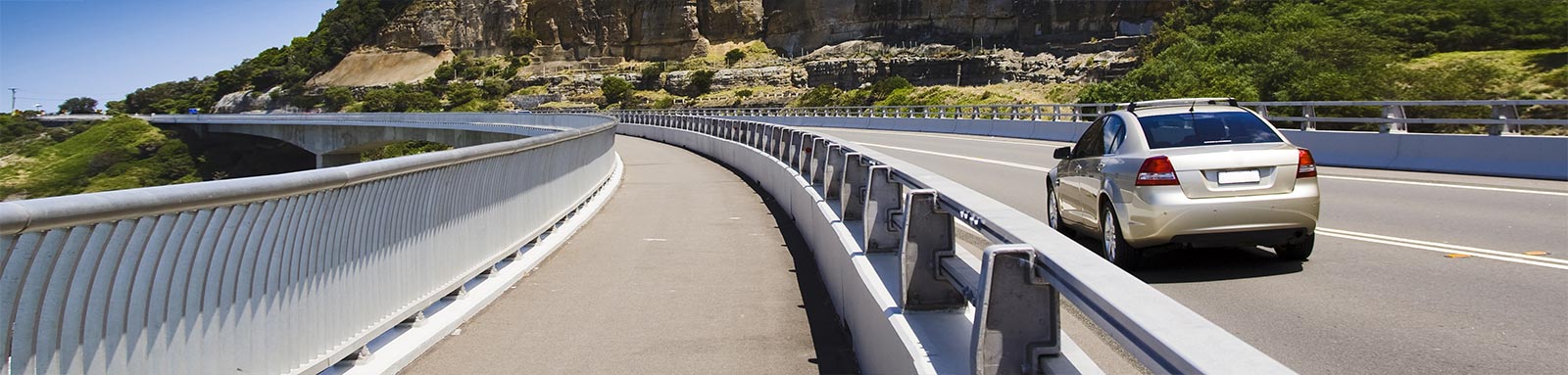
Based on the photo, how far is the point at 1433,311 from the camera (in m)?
7.66

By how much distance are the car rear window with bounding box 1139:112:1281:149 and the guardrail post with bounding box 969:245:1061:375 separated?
646 cm

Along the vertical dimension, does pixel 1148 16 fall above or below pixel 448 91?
above

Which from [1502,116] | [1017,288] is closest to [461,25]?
[1502,116]

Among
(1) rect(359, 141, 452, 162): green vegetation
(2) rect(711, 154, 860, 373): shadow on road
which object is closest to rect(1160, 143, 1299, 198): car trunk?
(2) rect(711, 154, 860, 373): shadow on road

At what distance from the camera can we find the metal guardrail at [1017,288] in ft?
8.57

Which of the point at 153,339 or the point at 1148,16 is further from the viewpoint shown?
the point at 1148,16

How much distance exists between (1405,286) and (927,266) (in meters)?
4.80

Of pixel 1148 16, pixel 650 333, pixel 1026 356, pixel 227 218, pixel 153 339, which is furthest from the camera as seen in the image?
pixel 1148 16

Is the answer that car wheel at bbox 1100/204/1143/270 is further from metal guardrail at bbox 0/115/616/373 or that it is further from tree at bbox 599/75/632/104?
tree at bbox 599/75/632/104

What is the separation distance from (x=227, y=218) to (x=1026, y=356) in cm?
367

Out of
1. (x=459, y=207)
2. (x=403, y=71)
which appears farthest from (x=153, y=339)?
(x=403, y=71)

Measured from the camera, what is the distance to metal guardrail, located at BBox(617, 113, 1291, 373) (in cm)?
261

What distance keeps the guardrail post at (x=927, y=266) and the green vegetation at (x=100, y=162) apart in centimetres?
8866

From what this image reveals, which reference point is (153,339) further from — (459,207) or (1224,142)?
(1224,142)
